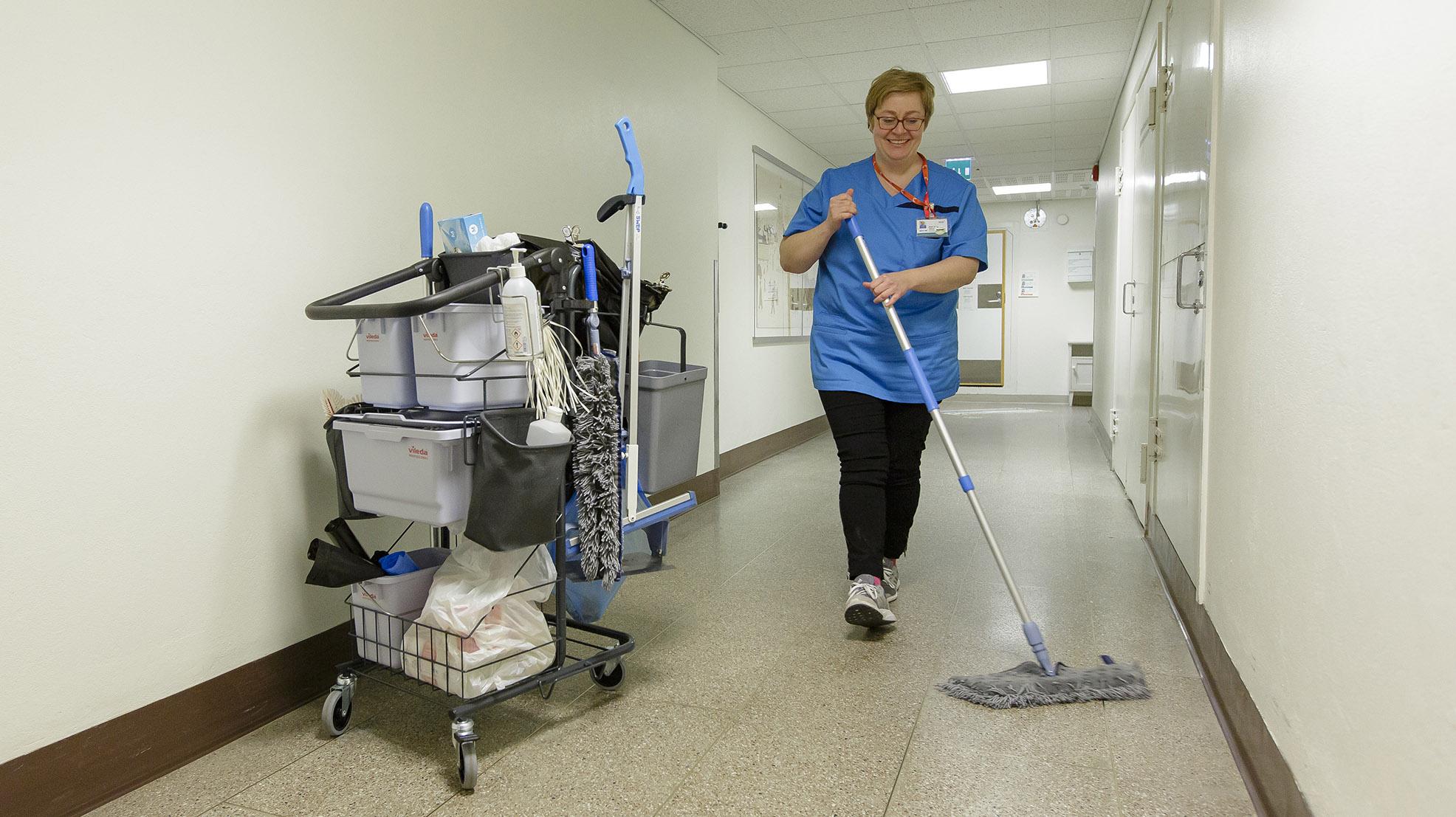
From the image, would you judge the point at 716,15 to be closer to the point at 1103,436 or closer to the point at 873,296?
the point at 873,296

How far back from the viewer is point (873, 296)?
236cm

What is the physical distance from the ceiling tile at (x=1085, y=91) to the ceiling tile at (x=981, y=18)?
1.14m

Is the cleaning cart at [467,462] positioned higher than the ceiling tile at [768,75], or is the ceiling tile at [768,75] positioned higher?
the ceiling tile at [768,75]

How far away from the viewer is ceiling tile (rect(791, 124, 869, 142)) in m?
6.36

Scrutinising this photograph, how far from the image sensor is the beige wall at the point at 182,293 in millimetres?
1462

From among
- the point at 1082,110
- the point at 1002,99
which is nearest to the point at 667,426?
the point at 1002,99

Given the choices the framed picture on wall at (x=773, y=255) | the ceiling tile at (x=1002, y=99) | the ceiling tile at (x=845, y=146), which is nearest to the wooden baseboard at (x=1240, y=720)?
the framed picture on wall at (x=773, y=255)

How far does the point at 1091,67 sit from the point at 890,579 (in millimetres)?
3578

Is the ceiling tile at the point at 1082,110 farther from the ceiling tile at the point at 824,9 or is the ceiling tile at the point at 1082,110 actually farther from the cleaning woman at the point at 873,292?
the cleaning woman at the point at 873,292

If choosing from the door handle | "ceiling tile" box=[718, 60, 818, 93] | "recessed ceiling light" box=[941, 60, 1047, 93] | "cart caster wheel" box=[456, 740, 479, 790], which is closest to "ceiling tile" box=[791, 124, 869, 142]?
"recessed ceiling light" box=[941, 60, 1047, 93]

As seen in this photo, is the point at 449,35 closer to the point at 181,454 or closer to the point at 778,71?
the point at 181,454

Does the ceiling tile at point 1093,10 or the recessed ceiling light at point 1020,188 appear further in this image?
the recessed ceiling light at point 1020,188

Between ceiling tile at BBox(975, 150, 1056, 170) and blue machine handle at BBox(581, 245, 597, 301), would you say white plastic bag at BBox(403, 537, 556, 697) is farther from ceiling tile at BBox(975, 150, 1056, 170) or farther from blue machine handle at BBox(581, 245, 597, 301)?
ceiling tile at BBox(975, 150, 1056, 170)

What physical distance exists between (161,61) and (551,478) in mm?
1041
